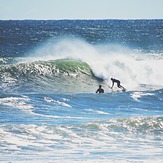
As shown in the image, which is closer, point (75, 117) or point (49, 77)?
point (75, 117)

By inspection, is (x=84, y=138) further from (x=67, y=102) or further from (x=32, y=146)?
(x=67, y=102)

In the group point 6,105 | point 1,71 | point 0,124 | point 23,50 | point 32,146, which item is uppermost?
point 23,50

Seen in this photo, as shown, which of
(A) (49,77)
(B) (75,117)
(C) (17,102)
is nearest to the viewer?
(B) (75,117)


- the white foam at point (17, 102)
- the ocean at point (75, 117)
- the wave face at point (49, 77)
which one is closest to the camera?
the ocean at point (75, 117)

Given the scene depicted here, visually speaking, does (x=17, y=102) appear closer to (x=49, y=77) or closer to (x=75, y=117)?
(x=75, y=117)

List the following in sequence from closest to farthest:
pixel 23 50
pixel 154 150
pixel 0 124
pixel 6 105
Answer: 1. pixel 154 150
2. pixel 0 124
3. pixel 6 105
4. pixel 23 50

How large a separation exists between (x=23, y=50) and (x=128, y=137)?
41.6 m

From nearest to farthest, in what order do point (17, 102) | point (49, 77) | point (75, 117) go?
point (75, 117) → point (17, 102) → point (49, 77)

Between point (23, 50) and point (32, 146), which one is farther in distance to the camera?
point (23, 50)

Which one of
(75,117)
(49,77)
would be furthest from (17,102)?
(49,77)

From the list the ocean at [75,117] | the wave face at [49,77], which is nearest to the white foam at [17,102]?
the ocean at [75,117]

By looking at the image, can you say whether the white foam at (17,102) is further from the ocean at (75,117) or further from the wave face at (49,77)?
the wave face at (49,77)

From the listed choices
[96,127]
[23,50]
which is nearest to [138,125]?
[96,127]

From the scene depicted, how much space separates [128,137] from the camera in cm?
1468
